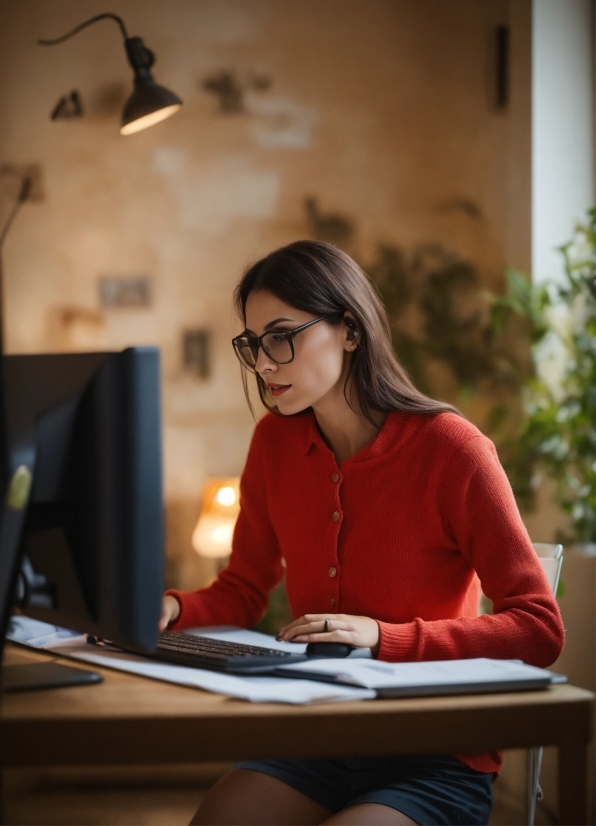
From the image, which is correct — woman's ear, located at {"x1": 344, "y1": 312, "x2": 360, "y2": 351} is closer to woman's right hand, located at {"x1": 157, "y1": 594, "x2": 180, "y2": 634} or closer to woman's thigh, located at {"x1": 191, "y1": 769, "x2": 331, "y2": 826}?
woman's right hand, located at {"x1": 157, "y1": 594, "x2": 180, "y2": 634}

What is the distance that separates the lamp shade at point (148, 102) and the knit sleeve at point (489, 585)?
1.93 meters

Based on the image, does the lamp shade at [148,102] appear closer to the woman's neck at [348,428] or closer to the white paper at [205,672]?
A: the woman's neck at [348,428]

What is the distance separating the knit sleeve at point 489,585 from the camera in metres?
1.17

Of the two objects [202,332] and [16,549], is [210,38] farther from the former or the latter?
[16,549]

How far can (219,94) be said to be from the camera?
11.6ft

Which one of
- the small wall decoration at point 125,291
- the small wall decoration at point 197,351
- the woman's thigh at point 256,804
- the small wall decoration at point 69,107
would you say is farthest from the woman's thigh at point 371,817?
the small wall decoration at point 69,107

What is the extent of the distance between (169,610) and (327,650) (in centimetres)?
39

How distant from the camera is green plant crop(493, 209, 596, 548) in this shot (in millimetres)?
2779

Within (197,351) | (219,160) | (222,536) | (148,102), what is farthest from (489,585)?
(219,160)

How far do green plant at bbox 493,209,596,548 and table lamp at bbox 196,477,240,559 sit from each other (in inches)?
39.1

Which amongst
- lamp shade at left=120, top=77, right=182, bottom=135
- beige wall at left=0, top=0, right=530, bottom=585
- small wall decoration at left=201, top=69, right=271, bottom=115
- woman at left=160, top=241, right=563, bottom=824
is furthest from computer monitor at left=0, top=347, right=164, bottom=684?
small wall decoration at left=201, top=69, right=271, bottom=115

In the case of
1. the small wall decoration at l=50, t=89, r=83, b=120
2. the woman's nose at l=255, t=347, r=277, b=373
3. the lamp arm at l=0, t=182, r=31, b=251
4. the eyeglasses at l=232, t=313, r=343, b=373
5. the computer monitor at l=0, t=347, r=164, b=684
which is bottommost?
the computer monitor at l=0, t=347, r=164, b=684

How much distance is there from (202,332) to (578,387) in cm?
148

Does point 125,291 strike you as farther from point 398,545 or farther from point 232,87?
point 398,545
